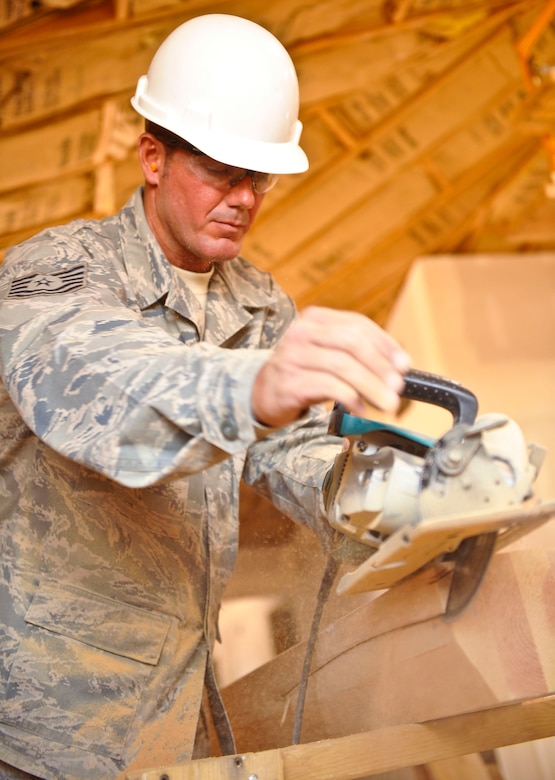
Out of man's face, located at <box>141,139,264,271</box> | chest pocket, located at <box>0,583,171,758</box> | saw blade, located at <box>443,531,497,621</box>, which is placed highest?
man's face, located at <box>141,139,264,271</box>

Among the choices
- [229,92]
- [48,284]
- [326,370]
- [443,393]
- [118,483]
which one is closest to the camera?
[326,370]

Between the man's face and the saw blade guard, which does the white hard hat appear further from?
the saw blade guard

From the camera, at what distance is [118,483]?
59.2 inches

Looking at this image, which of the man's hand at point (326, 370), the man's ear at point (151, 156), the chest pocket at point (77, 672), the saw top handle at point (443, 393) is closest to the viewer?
the man's hand at point (326, 370)

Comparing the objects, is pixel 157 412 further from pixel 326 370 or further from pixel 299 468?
pixel 299 468

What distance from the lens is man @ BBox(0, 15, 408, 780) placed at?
42.9 inches

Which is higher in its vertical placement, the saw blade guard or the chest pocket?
the saw blade guard

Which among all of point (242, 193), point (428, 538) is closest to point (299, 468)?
point (242, 193)

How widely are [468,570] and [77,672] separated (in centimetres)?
66

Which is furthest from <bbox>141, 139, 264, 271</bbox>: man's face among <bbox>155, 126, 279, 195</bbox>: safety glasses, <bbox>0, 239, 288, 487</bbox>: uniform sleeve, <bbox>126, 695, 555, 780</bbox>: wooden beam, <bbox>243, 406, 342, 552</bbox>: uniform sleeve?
<bbox>126, 695, 555, 780</bbox>: wooden beam

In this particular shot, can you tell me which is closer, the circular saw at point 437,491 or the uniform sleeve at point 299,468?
the circular saw at point 437,491

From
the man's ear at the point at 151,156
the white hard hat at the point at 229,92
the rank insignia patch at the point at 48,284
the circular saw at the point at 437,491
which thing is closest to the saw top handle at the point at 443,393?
the circular saw at the point at 437,491

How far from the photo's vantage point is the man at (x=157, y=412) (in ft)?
3.57

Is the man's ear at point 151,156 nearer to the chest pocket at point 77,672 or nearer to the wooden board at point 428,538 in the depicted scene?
the chest pocket at point 77,672
